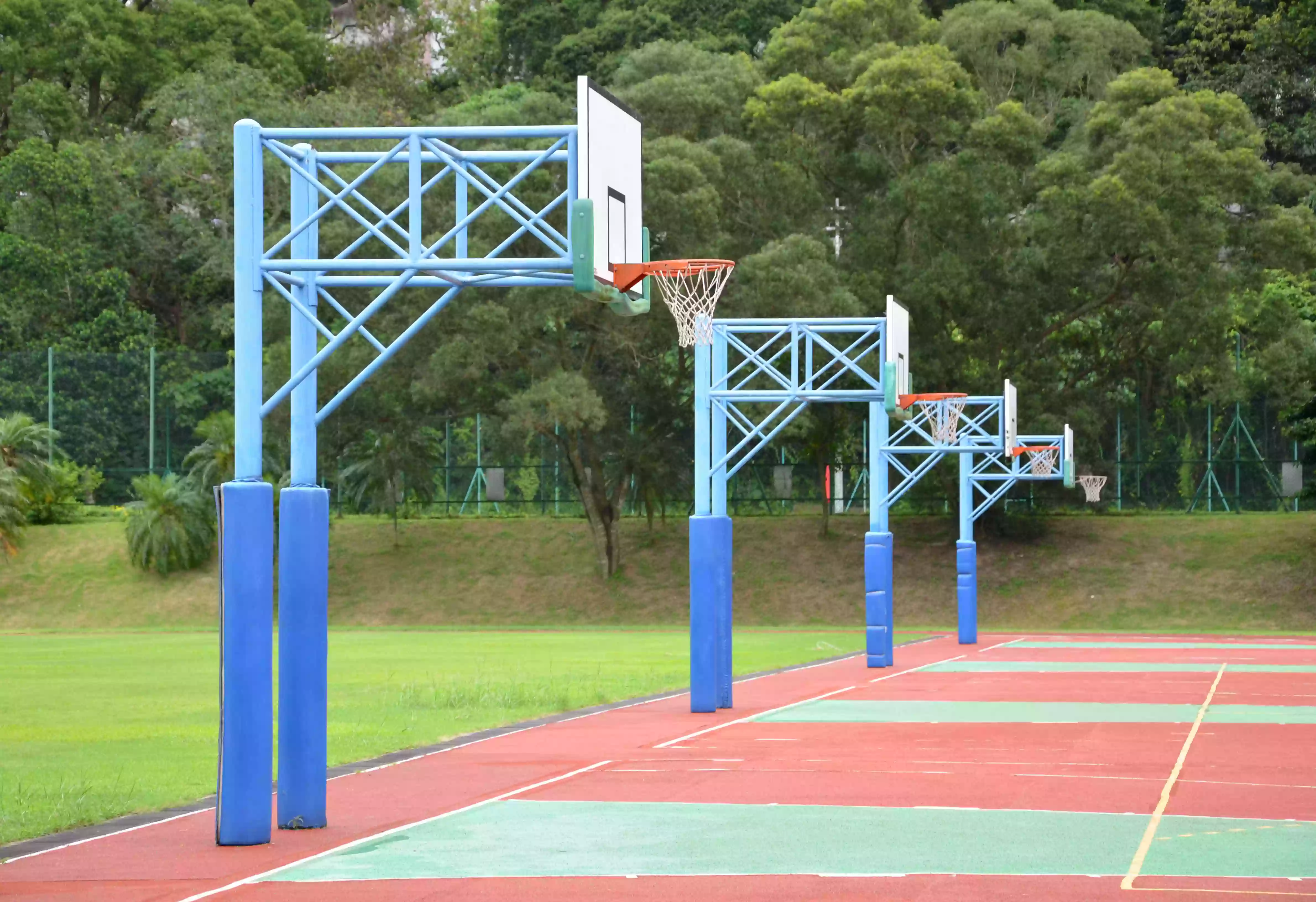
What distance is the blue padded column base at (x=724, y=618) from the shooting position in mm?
20672

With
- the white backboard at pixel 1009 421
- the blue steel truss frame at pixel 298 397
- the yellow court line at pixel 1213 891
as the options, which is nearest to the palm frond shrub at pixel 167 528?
the white backboard at pixel 1009 421

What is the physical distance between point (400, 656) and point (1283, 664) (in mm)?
15898

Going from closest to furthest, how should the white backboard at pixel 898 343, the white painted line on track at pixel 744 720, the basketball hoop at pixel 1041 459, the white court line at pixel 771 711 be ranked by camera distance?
the white painted line on track at pixel 744 720, the white court line at pixel 771 711, the white backboard at pixel 898 343, the basketball hoop at pixel 1041 459

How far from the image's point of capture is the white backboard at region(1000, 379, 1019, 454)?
1371 inches

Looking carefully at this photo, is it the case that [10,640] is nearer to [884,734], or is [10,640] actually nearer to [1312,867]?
[884,734]

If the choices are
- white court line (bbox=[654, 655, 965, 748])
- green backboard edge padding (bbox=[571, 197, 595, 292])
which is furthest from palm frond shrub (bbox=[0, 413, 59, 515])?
green backboard edge padding (bbox=[571, 197, 595, 292])

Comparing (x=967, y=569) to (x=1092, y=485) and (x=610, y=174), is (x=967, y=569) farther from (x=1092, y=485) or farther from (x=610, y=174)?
(x=610, y=174)

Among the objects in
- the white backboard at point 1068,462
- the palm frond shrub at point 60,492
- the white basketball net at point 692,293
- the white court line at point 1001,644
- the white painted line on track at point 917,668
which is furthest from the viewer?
the palm frond shrub at point 60,492

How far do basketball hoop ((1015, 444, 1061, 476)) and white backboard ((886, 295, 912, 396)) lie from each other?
11.3 meters

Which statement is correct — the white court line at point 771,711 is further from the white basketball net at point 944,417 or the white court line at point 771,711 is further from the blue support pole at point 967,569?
the blue support pole at point 967,569

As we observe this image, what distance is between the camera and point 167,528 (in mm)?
53000

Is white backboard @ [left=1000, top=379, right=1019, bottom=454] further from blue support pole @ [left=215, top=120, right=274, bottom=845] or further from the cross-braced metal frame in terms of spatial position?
blue support pole @ [left=215, top=120, right=274, bottom=845]

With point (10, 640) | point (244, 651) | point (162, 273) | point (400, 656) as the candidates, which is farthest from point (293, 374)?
point (162, 273)

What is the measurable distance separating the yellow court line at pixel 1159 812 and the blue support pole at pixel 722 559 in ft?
17.5
